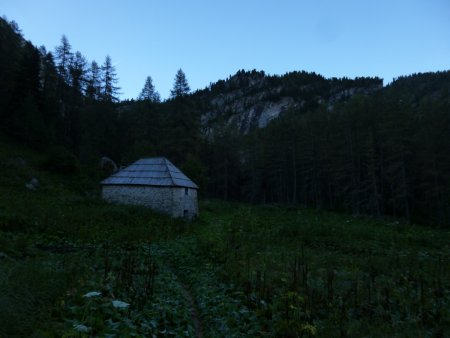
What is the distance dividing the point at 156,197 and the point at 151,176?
6.22ft

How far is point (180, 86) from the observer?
52.4 m

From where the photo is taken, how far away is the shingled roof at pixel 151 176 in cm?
2406

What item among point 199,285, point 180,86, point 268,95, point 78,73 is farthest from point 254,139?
point 268,95

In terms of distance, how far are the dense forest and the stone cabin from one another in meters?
11.6

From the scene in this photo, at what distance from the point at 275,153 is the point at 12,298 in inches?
2012

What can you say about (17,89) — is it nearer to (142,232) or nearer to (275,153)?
(142,232)

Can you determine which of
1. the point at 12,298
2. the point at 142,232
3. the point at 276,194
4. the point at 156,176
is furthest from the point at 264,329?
the point at 276,194

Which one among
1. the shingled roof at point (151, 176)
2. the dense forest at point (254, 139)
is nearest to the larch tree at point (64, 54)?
the dense forest at point (254, 139)

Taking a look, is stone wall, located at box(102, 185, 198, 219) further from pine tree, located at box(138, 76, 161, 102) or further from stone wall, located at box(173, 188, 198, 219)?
pine tree, located at box(138, 76, 161, 102)

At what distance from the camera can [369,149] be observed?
125ft

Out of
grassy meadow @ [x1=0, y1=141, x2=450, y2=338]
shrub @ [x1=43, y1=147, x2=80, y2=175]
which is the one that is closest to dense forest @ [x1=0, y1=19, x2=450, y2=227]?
shrub @ [x1=43, y1=147, x2=80, y2=175]

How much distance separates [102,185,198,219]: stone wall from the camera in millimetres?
23495

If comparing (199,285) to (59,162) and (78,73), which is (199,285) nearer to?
(59,162)

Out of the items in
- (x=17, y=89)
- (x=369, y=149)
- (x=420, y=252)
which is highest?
(x=17, y=89)
